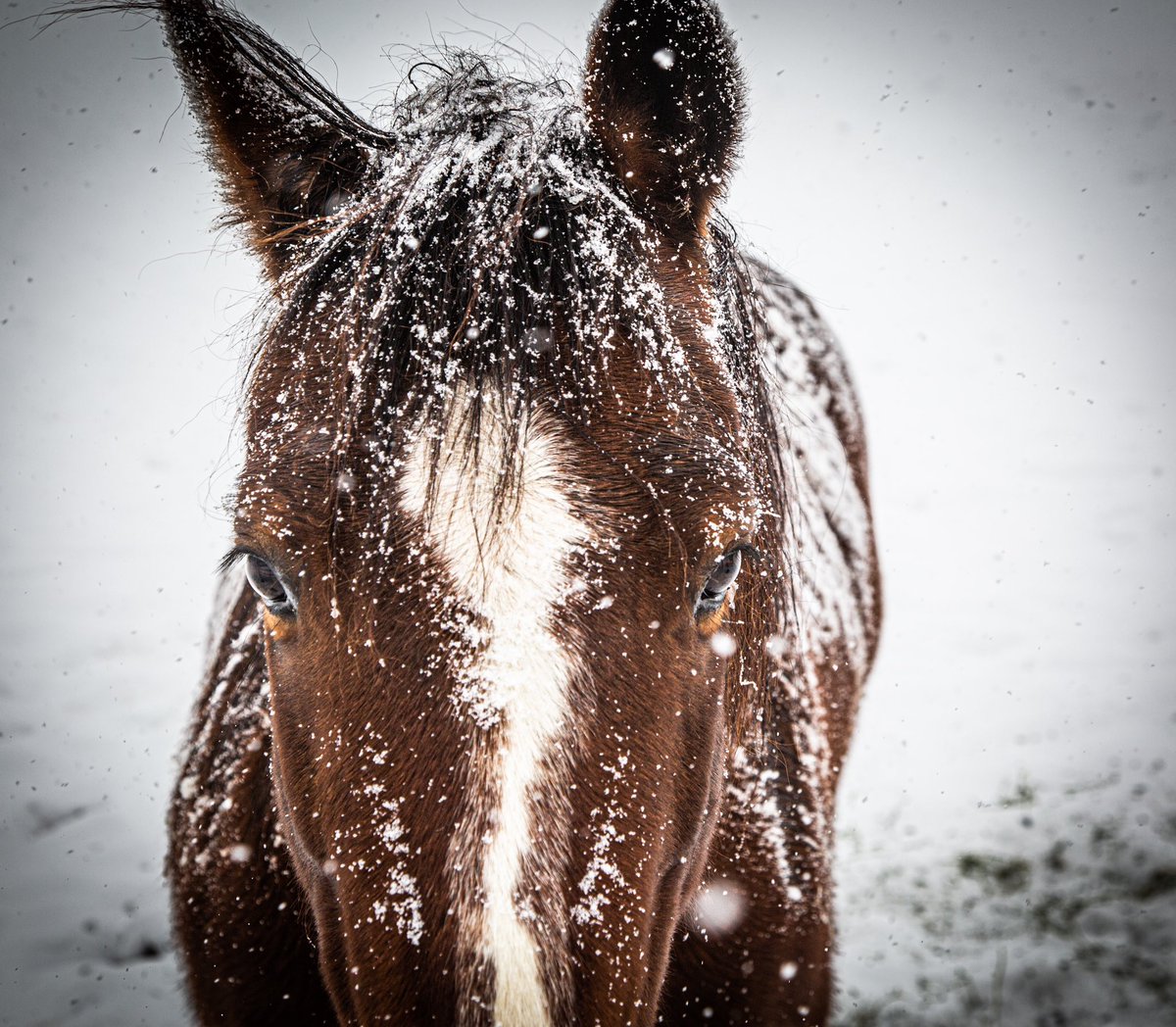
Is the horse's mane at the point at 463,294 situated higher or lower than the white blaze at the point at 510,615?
higher

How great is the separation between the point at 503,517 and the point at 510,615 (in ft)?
0.46

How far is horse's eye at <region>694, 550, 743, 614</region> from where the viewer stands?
1209mm

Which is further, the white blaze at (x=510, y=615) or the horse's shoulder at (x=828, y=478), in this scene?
the horse's shoulder at (x=828, y=478)

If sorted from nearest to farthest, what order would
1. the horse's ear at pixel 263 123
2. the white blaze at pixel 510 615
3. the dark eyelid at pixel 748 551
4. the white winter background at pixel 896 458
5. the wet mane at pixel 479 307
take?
the white blaze at pixel 510 615 < the wet mane at pixel 479 307 < the dark eyelid at pixel 748 551 < the horse's ear at pixel 263 123 < the white winter background at pixel 896 458

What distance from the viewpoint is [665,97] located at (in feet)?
4.28

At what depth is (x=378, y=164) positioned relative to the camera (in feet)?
4.51

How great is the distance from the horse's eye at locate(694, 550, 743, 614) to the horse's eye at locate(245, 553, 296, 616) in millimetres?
716

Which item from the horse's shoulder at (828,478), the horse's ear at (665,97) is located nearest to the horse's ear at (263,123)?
the horse's ear at (665,97)

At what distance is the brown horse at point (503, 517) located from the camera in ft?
3.03

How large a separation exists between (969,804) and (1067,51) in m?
15.0

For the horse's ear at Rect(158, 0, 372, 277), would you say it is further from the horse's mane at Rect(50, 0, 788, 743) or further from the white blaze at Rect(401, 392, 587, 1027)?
the white blaze at Rect(401, 392, 587, 1027)

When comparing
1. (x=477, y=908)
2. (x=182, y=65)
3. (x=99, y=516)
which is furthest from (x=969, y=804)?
(x=99, y=516)

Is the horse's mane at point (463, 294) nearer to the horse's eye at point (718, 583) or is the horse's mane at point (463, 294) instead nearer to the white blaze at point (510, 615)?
the white blaze at point (510, 615)

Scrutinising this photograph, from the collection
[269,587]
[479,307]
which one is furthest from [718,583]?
[269,587]
